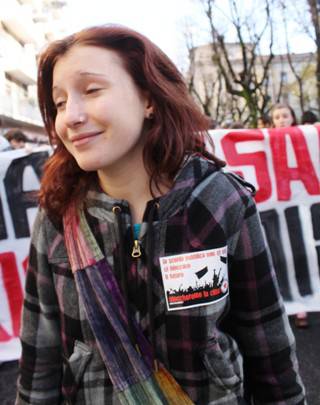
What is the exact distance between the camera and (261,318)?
110cm

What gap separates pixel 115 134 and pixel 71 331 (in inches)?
A: 19.9

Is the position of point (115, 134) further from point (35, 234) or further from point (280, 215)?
point (280, 215)

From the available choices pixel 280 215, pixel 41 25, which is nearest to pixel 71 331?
pixel 280 215

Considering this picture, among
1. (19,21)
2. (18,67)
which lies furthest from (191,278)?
(19,21)

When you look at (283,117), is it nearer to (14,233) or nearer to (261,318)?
(14,233)

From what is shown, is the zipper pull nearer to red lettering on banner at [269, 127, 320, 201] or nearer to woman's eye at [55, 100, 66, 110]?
woman's eye at [55, 100, 66, 110]

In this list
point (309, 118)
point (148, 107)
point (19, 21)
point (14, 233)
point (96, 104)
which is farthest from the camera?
point (19, 21)

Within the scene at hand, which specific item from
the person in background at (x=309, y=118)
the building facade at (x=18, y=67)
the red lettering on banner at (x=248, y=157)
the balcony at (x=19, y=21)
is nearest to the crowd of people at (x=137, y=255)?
the red lettering on banner at (x=248, y=157)

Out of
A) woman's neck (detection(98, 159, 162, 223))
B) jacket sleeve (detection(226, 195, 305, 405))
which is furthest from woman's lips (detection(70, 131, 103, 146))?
jacket sleeve (detection(226, 195, 305, 405))

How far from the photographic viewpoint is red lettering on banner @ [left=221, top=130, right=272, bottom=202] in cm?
301

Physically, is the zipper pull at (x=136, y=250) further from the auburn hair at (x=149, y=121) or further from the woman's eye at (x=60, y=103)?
the woman's eye at (x=60, y=103)

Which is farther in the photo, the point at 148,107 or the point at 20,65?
the point at 20,65

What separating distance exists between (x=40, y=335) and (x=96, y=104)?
630mm

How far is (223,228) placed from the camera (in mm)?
1034
